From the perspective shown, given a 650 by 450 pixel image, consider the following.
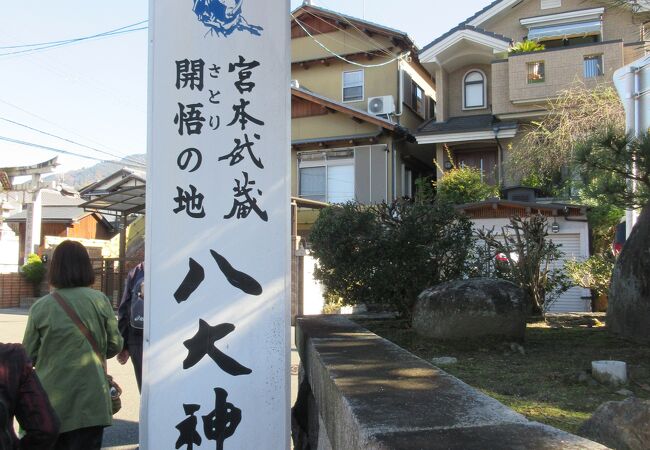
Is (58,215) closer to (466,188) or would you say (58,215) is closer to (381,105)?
(381,105)

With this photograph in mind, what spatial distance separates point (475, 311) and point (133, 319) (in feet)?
10.8

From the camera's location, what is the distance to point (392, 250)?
6445 millimetres

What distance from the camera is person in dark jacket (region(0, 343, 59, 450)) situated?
2359mm

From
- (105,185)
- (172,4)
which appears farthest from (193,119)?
(105,185)

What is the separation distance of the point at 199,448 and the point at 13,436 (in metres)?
1.02

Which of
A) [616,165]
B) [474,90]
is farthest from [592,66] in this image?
[616,165]

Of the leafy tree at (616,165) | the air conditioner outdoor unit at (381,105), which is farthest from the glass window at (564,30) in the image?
the leafy tree at (616,165)

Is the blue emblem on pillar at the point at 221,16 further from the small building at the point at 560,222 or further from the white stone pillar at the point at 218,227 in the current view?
the small building at the point at 560,222

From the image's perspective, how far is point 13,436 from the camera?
2373 mm

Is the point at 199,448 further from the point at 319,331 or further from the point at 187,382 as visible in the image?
the point at 319,331

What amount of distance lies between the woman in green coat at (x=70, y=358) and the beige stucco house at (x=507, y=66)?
15.4m

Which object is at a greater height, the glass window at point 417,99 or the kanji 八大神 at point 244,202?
the glass window at point 417,99

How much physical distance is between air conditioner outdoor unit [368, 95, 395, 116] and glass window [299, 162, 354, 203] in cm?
206

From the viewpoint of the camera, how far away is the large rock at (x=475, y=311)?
5.66m
